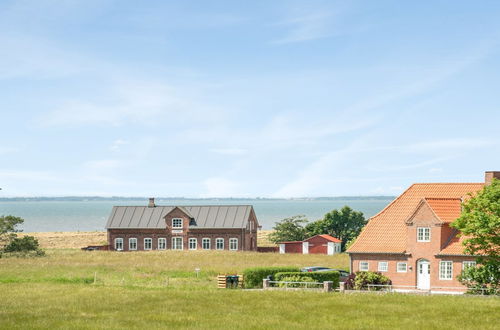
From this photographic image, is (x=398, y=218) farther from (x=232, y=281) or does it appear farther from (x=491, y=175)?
(x=232, y=281)

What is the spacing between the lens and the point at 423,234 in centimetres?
5119

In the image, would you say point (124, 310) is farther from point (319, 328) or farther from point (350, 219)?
point (350, 219)

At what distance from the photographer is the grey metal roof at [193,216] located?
9206 centimetres

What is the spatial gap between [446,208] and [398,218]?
4374 mm

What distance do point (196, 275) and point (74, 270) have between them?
11.4 meters

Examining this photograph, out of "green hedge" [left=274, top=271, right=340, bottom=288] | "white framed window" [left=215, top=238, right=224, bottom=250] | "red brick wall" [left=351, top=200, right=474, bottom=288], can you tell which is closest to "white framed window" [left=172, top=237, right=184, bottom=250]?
"white framed window" [left=215, top=238, right=224, bottom=250]

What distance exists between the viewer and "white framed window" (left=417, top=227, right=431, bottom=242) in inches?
2007

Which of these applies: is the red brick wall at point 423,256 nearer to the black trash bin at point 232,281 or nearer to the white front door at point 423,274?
the white front door at point 423,274

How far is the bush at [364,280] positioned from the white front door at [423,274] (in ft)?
7.86

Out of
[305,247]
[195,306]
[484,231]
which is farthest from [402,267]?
[305,247]

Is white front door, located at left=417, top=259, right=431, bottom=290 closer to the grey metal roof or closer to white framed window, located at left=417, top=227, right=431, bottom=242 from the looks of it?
white framed window, located at left=417, top=227, right=431, bottom=242

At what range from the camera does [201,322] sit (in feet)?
113

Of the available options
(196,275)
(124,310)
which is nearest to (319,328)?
(124,310)

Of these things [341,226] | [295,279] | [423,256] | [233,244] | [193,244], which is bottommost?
[193,244]
